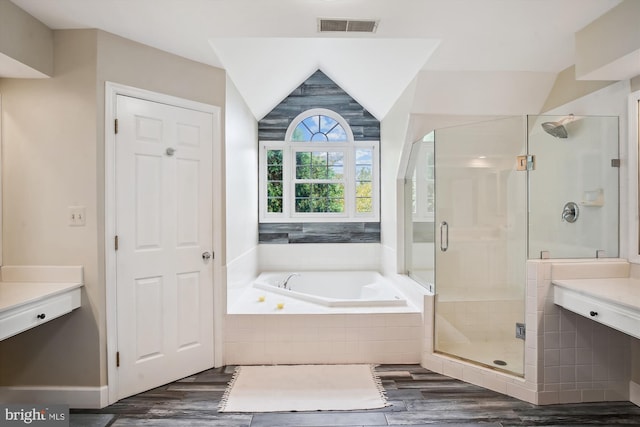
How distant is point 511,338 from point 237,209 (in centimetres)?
240

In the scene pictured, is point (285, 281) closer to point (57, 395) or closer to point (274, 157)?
point (274, 157)

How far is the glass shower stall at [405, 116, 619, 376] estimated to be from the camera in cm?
232

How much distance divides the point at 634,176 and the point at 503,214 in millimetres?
794

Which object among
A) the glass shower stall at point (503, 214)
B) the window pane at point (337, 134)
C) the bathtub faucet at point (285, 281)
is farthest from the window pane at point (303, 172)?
the glass shower stall at point (503, 214)

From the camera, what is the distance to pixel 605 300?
5.83 ft

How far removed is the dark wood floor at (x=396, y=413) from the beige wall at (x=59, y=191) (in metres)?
0.35

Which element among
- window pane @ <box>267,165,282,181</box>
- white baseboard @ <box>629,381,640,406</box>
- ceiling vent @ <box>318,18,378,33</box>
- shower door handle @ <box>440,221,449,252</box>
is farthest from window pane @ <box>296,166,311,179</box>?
white baseboard @ <box>629,381,640,406</box>

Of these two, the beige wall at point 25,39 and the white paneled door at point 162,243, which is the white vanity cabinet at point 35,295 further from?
the beige wall at point 25,39

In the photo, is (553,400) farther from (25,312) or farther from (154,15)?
(154,15)

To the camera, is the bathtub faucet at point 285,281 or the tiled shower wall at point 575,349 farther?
the bathtub faucet at point 285,281

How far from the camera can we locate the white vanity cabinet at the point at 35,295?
1678 millimetres

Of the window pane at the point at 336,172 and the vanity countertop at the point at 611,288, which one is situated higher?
the window pane at the point at 336,172

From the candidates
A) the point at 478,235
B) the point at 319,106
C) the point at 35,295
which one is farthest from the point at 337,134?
the point at 35,295

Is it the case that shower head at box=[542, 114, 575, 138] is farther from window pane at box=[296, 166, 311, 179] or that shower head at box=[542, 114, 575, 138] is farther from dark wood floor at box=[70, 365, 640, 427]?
window pane at box=[296, 166, 311, 179]
